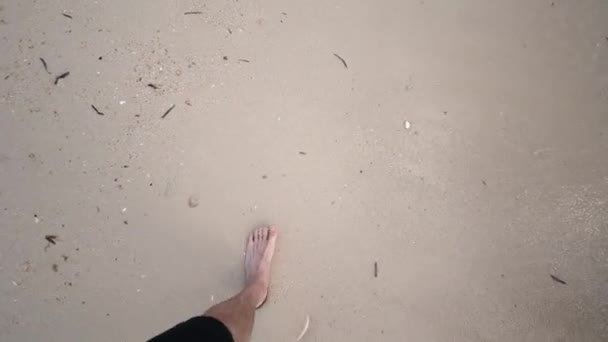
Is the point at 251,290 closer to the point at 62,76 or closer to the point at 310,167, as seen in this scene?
the point at 310,167

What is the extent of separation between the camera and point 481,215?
4.92 ft

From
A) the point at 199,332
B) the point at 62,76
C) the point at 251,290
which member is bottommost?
the point at 251,290

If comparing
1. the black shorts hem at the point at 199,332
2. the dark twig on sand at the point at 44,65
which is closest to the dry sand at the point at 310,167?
the dark twig on sand at the point at 44,65

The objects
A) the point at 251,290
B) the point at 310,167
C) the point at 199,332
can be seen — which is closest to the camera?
the point at 199,332

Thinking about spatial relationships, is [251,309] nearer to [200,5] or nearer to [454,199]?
[454,199]

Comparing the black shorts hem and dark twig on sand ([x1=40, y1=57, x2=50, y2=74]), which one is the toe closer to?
Result: the black shorts hem

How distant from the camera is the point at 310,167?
1.47 meters

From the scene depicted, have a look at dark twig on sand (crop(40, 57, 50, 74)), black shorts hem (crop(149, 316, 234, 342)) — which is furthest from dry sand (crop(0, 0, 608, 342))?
black shorts hem (crop(149, 316, 234, 342))

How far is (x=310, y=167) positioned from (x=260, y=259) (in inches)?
13.0

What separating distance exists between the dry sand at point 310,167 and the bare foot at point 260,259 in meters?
0.05

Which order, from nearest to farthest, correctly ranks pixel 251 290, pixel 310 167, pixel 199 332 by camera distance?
pixel 199 332, pixel 251 290, pixel 310 167

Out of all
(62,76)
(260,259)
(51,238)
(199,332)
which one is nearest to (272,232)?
(260,259)

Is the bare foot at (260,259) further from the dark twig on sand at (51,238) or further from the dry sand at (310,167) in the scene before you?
the dark twig on sand at (51,238)

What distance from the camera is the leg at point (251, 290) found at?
123 centimetres
